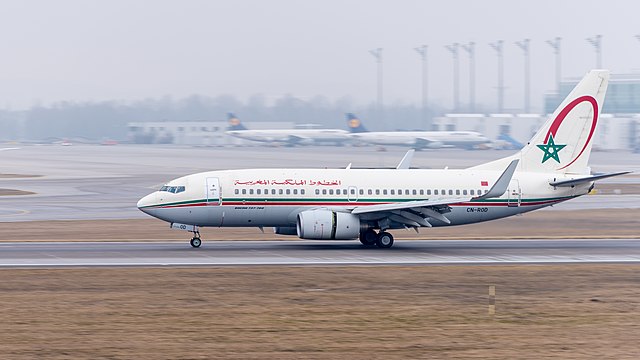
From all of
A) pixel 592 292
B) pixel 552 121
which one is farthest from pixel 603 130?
pixel 592 292

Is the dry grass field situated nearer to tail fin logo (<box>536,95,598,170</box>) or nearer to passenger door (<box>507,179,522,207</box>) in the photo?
passenger door (<box>507,179,522,207</box>)

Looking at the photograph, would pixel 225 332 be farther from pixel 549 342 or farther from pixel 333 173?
pixel 333 173

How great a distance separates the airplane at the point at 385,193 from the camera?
43.1 metres

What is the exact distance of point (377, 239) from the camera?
44.2 metres

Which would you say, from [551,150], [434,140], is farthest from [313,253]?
[434,140]

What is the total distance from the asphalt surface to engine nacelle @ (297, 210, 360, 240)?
75.2 feet

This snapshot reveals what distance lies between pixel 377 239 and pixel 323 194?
3160 millimetres

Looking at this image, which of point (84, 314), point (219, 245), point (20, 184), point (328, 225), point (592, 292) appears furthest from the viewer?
point (20, 184)

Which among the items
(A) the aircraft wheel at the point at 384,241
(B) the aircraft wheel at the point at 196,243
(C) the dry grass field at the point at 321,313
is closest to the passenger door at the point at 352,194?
(A) the aircraft wheel at the point at 384,241

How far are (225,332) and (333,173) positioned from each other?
22.1 meters

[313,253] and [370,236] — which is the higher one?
[370,236]

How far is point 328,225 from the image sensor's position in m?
42.1

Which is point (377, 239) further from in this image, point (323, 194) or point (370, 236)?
point (323, 194)

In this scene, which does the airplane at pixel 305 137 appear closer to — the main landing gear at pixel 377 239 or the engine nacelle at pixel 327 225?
the main landing gear at pixel 377 239
